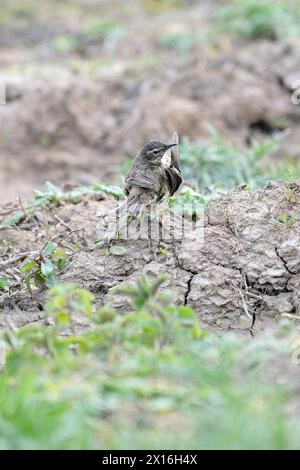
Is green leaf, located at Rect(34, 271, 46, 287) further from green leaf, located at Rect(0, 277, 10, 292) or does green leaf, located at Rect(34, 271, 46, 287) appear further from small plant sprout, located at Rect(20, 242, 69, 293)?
green leaf, located at Rect(0, 277, 10, 292)

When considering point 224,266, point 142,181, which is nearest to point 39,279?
point 142,181

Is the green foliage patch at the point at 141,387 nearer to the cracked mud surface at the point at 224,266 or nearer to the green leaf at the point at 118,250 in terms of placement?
the cracked mud surface at the point at 224,266

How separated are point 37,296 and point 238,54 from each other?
307 inches

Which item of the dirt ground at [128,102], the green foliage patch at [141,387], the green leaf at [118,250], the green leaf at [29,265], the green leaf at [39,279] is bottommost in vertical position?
the green foliage patch at [141,387]

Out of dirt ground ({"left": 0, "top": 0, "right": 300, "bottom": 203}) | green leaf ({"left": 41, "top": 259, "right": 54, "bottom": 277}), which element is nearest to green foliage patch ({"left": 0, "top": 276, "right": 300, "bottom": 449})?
green leaf ({"left": 41, "top": 259, "right": 54, "bottom": 277})

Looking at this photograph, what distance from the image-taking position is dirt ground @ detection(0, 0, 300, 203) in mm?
11750

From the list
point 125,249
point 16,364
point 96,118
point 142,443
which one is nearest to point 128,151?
point 96,118

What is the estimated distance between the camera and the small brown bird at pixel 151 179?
20.8 feet

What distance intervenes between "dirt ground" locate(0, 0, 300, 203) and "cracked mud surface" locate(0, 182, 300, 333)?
4248 millimetres

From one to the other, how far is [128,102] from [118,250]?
6.46 metres

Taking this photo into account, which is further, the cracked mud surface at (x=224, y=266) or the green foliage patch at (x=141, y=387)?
the cracked mud surface at (x=224, y=266)

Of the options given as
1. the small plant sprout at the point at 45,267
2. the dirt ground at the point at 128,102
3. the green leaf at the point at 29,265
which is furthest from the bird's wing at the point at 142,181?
the dirt ground at the point at 128,102

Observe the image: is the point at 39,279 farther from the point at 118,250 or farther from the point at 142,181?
the point at 142,181

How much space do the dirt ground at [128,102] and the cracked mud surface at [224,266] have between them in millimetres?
4248
